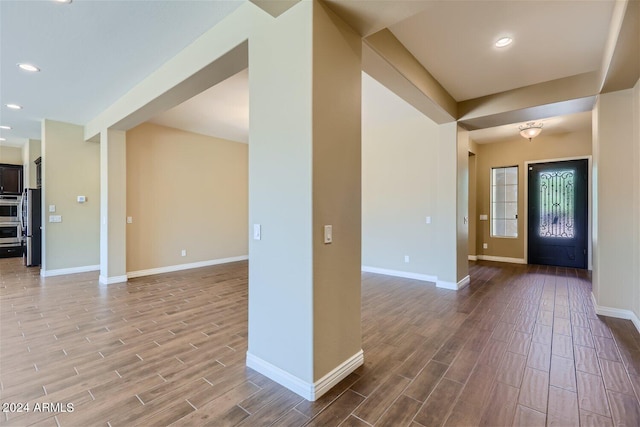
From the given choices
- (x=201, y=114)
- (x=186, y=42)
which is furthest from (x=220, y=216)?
(x=186, y=42)

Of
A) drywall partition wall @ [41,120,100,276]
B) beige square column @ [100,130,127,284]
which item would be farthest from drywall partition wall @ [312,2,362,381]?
drywall partition wall @ [41,120,100,276]

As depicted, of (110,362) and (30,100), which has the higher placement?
(30,100)

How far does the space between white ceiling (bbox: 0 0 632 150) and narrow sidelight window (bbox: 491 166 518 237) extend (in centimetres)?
367

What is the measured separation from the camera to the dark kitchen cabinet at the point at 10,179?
729 cm

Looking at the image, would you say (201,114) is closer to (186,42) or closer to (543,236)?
(186,42)

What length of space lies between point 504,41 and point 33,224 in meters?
8.72

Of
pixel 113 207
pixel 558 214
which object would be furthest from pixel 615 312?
pixel 113 207

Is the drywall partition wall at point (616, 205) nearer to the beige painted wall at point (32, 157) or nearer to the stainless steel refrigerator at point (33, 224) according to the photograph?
the stainless steel refrigerator at point (33, 224)

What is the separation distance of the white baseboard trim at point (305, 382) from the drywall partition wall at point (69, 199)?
17.8 ft

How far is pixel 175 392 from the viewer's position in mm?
1979

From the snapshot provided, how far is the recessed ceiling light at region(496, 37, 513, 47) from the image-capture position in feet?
9.03

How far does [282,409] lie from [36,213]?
736 cm

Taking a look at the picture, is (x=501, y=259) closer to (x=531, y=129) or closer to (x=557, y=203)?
(x=557, y=203)

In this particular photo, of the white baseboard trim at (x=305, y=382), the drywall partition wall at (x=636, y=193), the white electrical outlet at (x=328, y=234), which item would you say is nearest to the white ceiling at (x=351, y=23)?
the drywall partition wall at (x=636, y=193)
